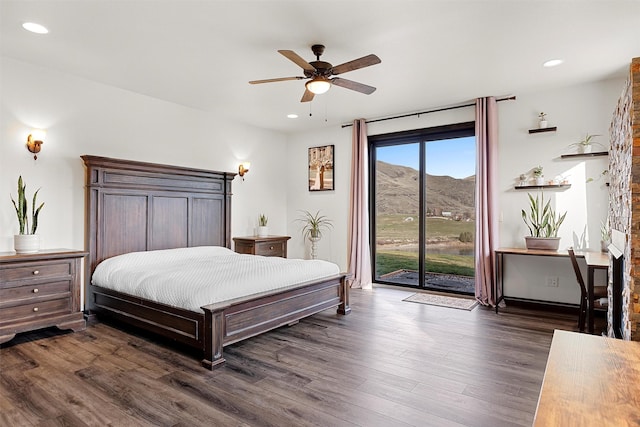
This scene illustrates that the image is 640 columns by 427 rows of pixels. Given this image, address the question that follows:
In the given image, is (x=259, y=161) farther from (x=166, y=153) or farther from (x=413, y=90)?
(x=413, y=90)

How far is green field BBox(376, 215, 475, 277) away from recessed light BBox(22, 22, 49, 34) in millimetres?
4916

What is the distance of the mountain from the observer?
219 inches

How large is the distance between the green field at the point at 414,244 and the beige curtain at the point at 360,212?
1.14 ft

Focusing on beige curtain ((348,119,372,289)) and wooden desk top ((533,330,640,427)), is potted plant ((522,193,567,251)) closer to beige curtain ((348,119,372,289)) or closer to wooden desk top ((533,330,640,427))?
beige curtain ((348,119,372,289))

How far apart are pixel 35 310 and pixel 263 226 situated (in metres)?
3.43

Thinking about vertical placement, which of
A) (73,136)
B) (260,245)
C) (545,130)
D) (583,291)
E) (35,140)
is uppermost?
(545,130)

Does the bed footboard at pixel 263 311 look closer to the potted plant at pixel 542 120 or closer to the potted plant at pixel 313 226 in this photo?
the potted plant at pixel 313 226

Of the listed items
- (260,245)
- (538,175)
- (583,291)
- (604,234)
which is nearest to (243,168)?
(260,245)

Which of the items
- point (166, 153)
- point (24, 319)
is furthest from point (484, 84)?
point (24, 319)

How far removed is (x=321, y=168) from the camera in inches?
264

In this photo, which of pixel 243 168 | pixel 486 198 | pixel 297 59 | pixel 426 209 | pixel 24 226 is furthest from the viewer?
pixel 243 168

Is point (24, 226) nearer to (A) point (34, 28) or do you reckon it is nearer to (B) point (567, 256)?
(A) point (34, 28)

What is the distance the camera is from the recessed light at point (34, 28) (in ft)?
10.0

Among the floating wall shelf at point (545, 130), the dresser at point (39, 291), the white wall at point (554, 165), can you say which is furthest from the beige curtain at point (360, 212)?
the dresser at point (39, 291)
